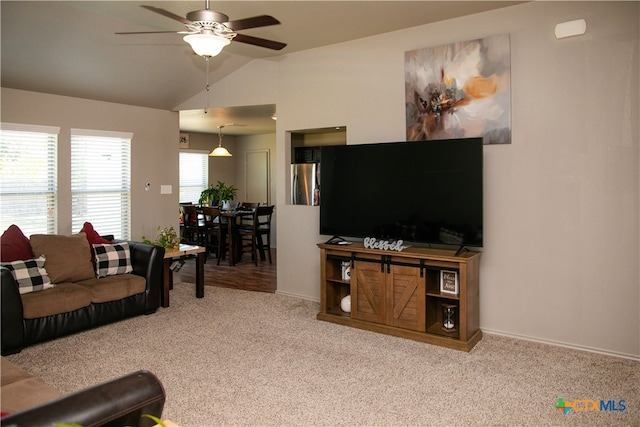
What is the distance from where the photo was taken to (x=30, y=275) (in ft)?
12.9

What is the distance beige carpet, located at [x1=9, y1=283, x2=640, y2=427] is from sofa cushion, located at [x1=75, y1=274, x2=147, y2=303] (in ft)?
0.92


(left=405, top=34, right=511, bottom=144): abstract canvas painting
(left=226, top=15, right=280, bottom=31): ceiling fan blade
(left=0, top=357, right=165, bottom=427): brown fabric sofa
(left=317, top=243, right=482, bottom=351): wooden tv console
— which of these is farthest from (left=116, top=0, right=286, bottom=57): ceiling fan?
(left=317, top=243, right=482, bottom=351): wooden tv console

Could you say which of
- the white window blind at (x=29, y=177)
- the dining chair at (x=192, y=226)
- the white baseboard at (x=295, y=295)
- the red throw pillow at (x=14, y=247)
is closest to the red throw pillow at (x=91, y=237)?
the red throw pillow at (x=14, y=247)

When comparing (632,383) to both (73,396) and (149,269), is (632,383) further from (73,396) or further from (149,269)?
(149,269)

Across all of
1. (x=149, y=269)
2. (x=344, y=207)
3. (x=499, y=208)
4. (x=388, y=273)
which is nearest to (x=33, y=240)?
(x=149, y=269)

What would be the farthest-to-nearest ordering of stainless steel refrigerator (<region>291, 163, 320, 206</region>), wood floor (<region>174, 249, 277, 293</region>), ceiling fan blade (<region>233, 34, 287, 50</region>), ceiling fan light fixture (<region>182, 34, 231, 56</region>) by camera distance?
wood floor (<region>174, 249, 277, 293</region>) < stainless steel refrigerator (<region>291, 163, 320, 206</region>) < ceiling fan blade (<region>233, 34, 287, 50</region>) < ceiling fan light fixture (<region>182, 34, 231, 56</region>)

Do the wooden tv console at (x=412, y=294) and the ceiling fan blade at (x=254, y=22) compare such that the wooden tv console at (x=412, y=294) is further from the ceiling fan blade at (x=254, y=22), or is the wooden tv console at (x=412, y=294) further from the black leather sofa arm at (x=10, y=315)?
the black leather sofa arm at (x=10, y=315)

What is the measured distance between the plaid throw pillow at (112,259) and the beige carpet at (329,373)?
544 mm

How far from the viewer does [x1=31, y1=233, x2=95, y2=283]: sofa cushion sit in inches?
164

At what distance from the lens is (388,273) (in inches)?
159

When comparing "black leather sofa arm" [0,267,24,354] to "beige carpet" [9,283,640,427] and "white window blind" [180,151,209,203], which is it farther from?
"white window blind" [180,151,209,203]

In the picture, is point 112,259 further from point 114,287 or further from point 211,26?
point 211,26

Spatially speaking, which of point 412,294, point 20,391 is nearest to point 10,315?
point 20,391

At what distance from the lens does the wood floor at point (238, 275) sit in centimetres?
609
